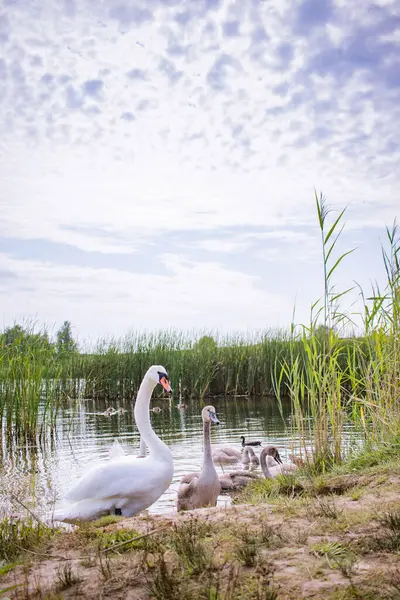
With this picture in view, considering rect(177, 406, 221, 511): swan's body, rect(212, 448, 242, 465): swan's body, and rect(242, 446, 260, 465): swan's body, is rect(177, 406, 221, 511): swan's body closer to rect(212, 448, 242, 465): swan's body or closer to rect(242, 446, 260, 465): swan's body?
rect(242, 446, 260, 465): swan's body

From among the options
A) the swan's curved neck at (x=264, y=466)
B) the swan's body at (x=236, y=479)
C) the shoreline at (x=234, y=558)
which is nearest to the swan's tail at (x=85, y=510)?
the shoreline at (x=234, y=558)

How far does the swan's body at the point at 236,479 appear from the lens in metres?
9.70

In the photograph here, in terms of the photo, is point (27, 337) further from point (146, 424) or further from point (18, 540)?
point (18, 540)

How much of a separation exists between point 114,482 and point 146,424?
4.26ft

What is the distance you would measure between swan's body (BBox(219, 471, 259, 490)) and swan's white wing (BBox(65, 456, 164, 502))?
267cm

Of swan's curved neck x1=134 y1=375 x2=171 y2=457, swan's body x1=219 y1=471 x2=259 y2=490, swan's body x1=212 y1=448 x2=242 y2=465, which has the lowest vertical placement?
swan's body x1=219 y1=471 x2=259 y2=490

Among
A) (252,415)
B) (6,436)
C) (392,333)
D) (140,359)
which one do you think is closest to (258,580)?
(392,333)

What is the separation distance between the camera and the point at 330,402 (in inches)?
283

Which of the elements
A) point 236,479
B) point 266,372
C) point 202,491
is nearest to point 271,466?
point 236,479

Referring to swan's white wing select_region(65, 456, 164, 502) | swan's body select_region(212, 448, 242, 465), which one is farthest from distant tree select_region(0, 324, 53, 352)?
swan's white wing select_region(65, 456, 164, 502)

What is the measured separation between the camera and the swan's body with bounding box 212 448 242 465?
12.1m

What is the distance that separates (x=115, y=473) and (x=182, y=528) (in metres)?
3.08

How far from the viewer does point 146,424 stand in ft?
27.1

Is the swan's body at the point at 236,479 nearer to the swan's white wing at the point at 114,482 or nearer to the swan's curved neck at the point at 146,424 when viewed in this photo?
the swan's curved neck at the point at 146,424
